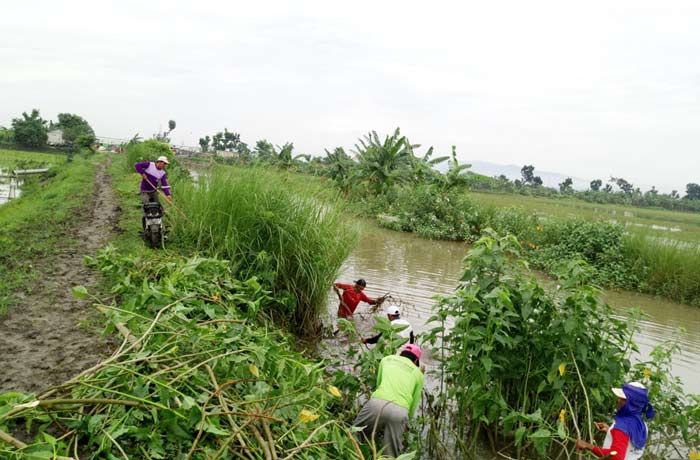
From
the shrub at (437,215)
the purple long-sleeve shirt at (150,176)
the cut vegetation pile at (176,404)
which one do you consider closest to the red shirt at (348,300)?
the purple long-sleeve shirt at (150,176)

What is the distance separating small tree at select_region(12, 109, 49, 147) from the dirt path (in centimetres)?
4413

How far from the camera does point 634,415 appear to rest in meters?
3.81

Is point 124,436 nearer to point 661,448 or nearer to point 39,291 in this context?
point 39,291

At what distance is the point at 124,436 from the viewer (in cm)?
245

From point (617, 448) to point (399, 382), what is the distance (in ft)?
5.64

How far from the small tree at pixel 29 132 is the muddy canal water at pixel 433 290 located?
38948mm

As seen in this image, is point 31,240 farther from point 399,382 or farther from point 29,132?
point 29,132

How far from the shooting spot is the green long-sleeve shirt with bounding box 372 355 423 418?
3830mm

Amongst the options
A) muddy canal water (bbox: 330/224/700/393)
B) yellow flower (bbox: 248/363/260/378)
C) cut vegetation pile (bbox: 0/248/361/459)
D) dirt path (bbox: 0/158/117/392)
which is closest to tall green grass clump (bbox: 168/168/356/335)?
muddy canal water (bbox: 330/224/700/393)

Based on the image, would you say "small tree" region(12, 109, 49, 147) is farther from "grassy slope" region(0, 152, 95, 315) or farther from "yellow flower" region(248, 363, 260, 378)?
"yellow flower" region(248, 363, 260, 378)

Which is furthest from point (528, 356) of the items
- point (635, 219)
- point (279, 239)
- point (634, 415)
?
point (635, 219)

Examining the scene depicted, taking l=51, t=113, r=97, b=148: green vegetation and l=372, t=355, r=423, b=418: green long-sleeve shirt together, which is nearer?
l=372, t=355, r=423, b=418: green long-sleeve shirt

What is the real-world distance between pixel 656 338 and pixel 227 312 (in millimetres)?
7873

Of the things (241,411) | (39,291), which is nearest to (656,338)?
(241,411)
